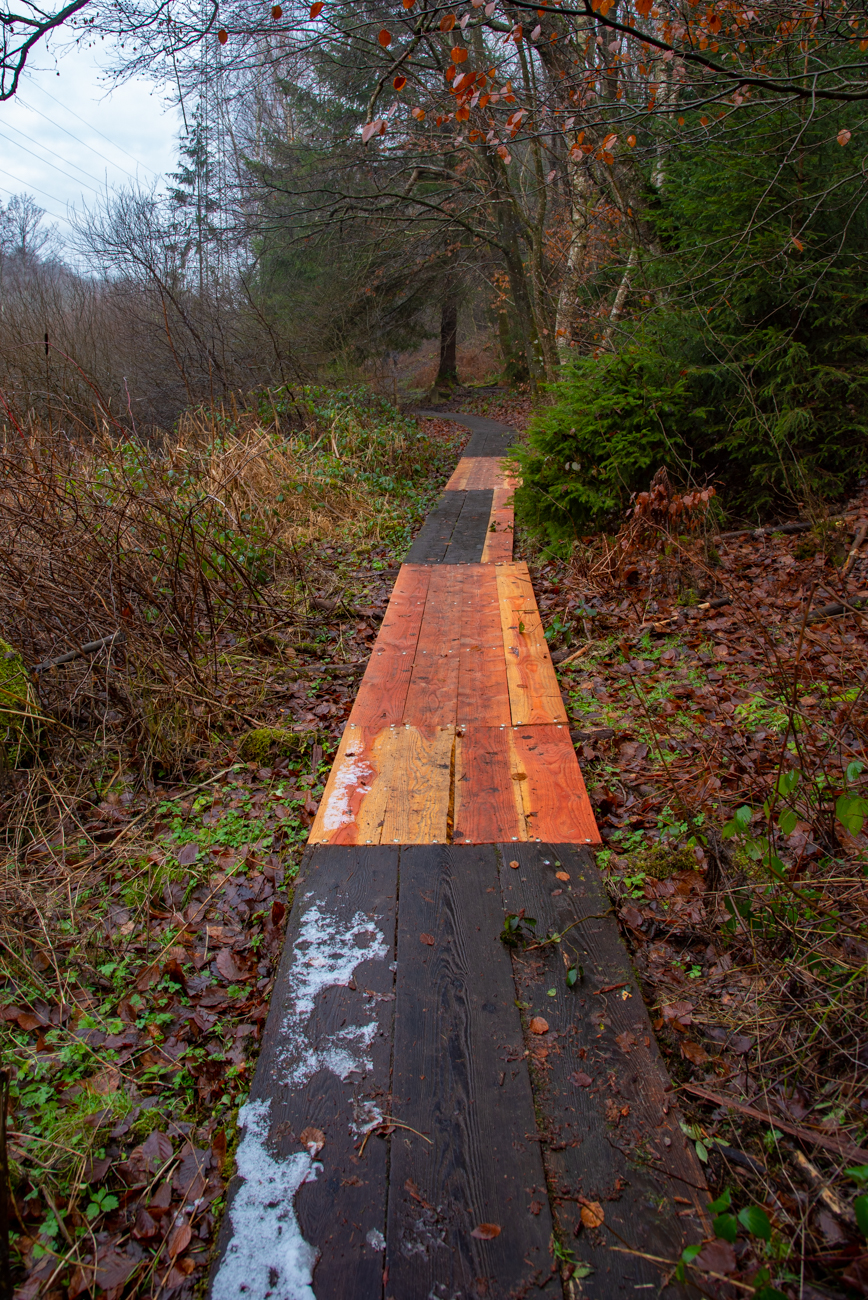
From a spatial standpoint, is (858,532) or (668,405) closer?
(858,532)

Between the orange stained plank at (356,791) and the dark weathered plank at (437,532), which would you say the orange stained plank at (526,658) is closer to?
the orange stained plank at (356,791)

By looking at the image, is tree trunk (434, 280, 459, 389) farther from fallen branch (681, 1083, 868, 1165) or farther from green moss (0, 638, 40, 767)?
fallen branch (681, 1083, 868, 1165)

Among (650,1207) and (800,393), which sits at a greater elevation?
(800,393)

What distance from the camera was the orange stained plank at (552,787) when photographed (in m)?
2.54

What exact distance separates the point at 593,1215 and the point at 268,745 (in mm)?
2262

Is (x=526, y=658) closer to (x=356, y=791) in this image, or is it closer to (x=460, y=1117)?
(x=356, y=791)

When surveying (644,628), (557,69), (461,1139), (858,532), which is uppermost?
(557,69)

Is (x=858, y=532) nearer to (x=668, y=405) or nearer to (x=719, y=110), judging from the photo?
(x=668, y=405)

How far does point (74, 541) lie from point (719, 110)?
4758 millimetres

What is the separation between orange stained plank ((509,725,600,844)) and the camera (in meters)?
2.54

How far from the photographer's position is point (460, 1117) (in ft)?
5.35

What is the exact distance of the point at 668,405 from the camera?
487cm

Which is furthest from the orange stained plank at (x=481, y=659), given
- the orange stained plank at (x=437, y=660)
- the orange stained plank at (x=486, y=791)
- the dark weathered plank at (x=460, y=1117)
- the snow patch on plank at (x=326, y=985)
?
the snow patch on plank at (x=326, y=985)

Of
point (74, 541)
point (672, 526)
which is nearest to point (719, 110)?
point (672, 526)
